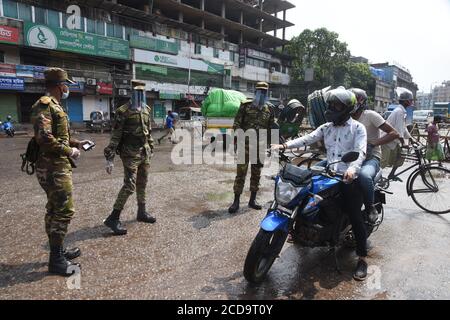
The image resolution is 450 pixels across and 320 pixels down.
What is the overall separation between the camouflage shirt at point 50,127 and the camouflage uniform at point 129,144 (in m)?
1.03

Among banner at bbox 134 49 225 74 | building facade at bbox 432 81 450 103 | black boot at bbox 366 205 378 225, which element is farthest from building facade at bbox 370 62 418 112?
black boot at bbox 366 205 378 225

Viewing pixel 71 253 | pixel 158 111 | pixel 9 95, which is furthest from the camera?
pixel 158 111

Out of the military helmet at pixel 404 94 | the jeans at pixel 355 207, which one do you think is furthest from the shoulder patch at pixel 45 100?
the military helmet at pixel 404 94

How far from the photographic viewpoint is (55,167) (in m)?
3.01

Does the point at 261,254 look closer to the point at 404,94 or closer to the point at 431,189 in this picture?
the point at 431,189

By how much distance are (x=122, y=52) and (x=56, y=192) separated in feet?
97.8

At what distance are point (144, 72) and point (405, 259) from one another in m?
31.6

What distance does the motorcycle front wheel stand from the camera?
109 inches

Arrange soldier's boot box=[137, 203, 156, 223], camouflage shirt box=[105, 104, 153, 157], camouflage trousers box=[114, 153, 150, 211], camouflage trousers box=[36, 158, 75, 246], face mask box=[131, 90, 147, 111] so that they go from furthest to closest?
soldier's boot box=[137, 203, 156, 223] → face mask box=[131, 90, 147, 111] → camouflage shirt box=[105, 104, 153, 157] → camouflage trousers box=[114, 153, 150, 211] → camouflage trousers box=[36, 158, 75, 246]

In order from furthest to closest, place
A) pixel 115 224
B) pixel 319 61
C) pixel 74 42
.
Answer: pixel 319 61, pixel 74 42, pixel 115 224

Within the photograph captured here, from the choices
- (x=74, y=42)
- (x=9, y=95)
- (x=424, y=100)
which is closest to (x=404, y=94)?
(x=9, y=95)

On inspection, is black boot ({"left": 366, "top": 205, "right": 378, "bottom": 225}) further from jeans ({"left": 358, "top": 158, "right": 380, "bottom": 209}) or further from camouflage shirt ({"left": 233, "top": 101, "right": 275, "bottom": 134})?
camouflage shirt ({"left": 233, "top": 101, "right": 275, "bottom": 134})

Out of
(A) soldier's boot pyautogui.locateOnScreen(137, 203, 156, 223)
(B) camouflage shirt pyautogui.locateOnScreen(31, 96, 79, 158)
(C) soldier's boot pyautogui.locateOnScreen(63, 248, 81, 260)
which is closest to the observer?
(B) camouflage shirt pyautogui.locateOnScreen(31, 96, 79, 158)

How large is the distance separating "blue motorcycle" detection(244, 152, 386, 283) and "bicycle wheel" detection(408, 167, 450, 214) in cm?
282
